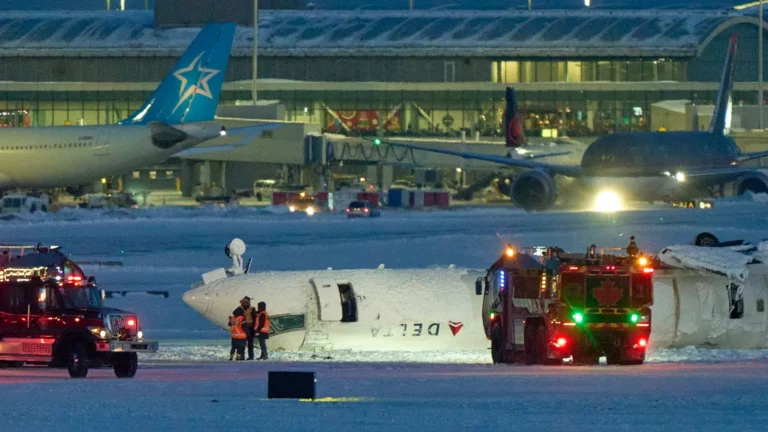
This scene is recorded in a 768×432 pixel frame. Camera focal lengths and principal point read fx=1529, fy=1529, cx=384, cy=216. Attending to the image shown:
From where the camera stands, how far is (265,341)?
2833cm

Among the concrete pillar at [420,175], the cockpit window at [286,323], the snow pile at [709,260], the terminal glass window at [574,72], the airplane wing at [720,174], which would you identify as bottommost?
the cockpit window at [286,323]

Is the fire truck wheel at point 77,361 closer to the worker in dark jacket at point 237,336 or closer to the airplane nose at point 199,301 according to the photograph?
the worker in dark jacket at point 237,336

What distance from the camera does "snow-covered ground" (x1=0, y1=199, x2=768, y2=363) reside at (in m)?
40.7

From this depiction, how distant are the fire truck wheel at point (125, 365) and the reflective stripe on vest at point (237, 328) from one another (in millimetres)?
4303

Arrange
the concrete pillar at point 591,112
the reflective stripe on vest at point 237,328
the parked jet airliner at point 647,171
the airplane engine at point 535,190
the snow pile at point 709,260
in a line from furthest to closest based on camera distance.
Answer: the concrete pillar at point 591,112, the airplane engine at point 535,190, the parked jet airliner at point 647,171, the snow pile at point 709,260, the reflective stripe on vest at point 237,328

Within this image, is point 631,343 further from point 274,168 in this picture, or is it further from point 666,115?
point 666,115

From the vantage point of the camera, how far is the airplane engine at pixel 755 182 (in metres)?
67.0

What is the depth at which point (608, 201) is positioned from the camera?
219ft

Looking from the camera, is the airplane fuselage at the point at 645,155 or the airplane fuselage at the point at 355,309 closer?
the airplane fuselage at the point at 355,309

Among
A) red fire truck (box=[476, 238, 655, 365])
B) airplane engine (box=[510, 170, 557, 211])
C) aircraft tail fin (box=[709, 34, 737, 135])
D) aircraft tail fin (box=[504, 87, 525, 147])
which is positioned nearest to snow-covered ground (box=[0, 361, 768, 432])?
red fire truck (box=[476, 238, 655, 365])

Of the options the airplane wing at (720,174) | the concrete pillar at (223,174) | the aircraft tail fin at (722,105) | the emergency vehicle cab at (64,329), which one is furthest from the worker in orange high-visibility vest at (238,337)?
the concrete pillar at (223,174)

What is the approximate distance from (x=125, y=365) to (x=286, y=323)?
749cm

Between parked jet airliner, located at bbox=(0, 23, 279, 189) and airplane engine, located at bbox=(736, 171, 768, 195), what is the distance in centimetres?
2174

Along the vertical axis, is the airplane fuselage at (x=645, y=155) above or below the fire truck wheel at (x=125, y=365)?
above
